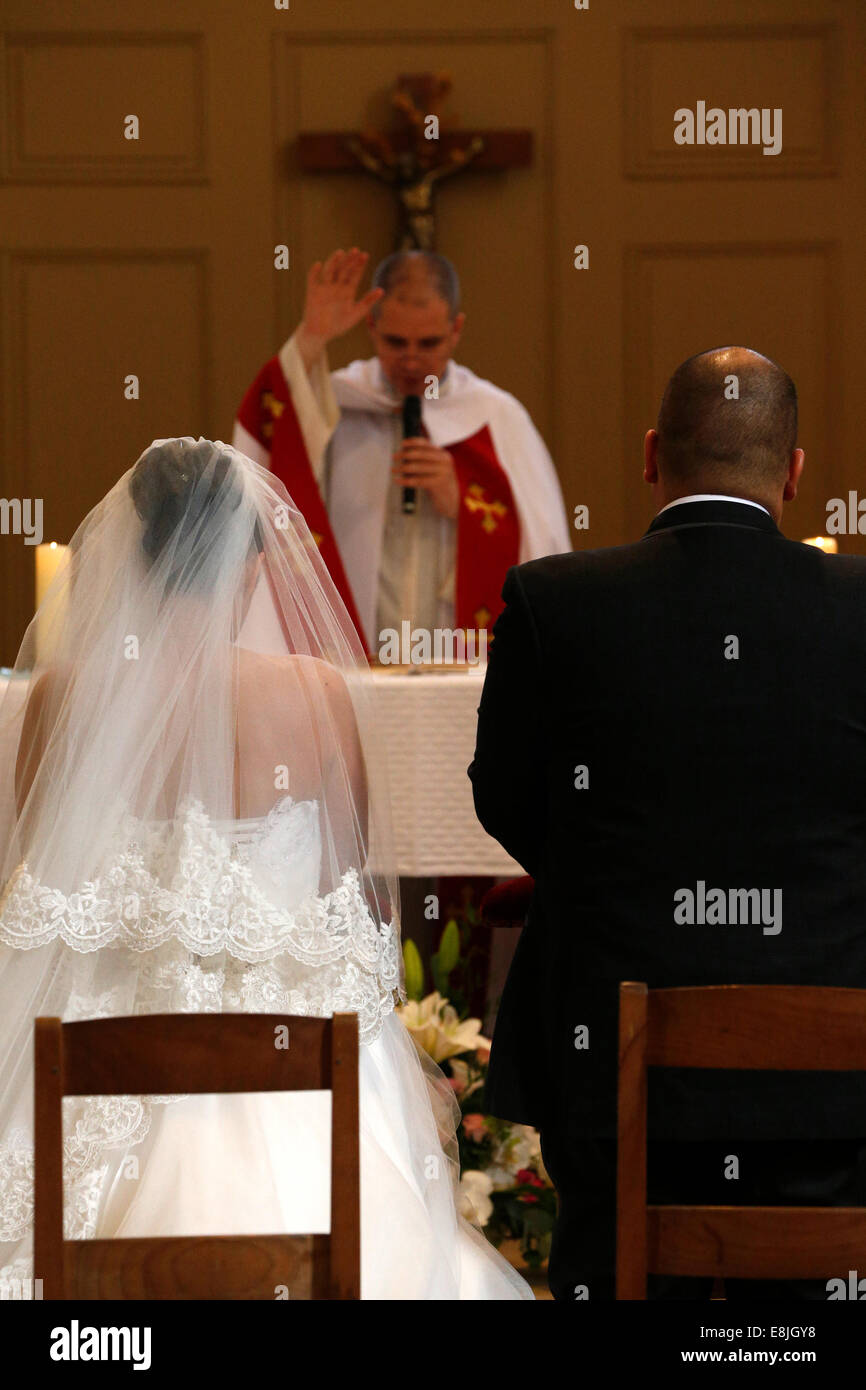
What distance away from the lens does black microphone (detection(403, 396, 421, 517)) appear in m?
5.55

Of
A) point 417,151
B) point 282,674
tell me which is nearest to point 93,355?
point 417,151

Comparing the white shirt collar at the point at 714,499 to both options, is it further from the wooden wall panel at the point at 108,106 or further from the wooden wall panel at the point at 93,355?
the wooden wall panel at the point at 108,106

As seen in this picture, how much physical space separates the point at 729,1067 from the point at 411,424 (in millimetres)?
4041

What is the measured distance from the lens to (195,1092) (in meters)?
1.74

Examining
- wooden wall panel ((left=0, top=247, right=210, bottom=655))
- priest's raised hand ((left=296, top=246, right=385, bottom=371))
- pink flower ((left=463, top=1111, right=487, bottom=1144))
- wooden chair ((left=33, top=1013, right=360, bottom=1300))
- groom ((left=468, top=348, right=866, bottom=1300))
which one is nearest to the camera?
wooden chair ((left=33, top=1013, right=360, bottom=1300))

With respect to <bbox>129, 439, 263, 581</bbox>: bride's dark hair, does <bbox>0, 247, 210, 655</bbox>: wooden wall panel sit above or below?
above

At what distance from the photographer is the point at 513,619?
2100 millimetres

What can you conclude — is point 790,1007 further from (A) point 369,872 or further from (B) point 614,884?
(A) point 369,872

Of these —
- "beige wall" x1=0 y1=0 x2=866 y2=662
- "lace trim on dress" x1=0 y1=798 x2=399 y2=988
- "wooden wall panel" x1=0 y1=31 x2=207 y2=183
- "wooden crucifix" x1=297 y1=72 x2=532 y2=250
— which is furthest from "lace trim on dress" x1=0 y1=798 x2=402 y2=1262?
"wooden wall panel" x1=0 y1=31 x2=207 y2=183

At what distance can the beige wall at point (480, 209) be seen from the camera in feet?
21.9

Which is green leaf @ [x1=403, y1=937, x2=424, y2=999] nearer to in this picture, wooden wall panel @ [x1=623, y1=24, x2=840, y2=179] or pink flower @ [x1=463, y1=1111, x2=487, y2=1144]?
pink flower @ [x1=463, y1=1111, x2=487, y2=1144]

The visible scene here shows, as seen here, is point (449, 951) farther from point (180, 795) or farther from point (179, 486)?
point (179, 486)

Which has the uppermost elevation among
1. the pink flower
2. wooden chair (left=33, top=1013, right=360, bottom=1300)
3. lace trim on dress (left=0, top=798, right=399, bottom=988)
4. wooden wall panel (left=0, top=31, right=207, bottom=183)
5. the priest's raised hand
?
wooden wall panel (left=0, top=31, right=207, bottom=183)

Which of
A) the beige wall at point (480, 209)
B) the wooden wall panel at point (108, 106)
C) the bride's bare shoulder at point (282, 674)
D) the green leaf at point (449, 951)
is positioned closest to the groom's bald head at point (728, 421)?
the bride's bare shoulder at point (282, 674)
